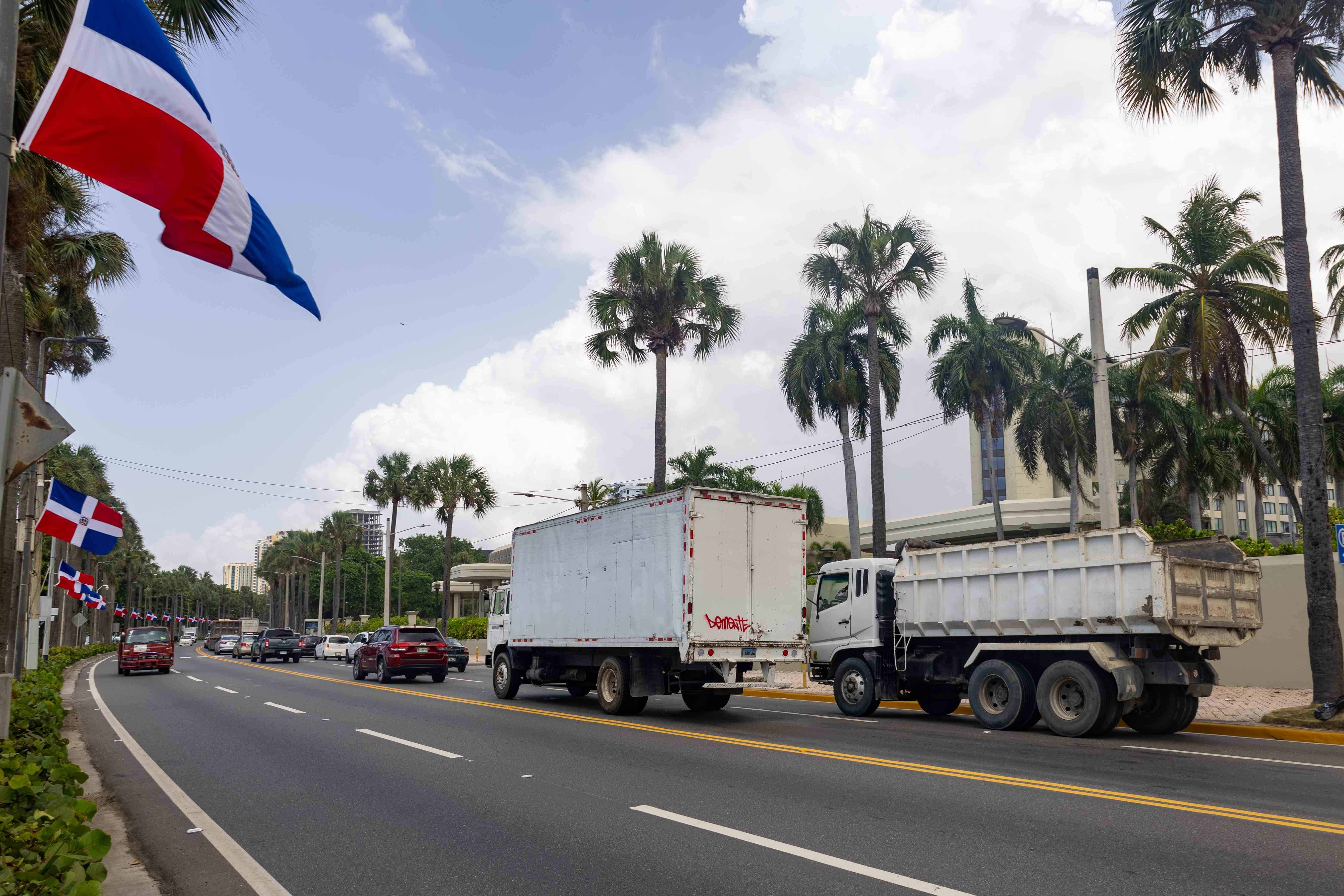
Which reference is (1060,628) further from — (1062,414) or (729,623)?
(1062,414)

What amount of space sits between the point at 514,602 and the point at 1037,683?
10.9 m

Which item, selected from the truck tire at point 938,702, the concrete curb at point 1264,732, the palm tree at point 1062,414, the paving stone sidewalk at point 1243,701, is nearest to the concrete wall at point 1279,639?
the paving stone sidewalk at point 1243,701

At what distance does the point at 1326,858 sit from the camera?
247 inches

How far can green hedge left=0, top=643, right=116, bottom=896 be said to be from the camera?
436 centimetres

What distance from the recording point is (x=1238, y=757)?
37.3 feet

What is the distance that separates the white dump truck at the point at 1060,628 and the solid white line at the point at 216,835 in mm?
10744

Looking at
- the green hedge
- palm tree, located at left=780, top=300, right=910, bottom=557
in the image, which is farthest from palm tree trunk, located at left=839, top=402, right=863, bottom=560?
the green hedge

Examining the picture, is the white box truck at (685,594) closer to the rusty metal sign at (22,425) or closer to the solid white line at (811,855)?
the solid white line at (811,855)

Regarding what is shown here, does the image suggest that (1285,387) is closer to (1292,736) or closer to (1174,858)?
(1292,736)

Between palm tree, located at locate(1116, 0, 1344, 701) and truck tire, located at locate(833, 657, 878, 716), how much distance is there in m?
6.89

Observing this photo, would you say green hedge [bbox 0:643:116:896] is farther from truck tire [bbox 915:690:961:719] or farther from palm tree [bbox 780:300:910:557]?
palm tree [bbox 780:300:910:557]

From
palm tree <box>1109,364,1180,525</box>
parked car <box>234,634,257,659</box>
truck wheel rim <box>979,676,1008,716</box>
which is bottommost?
parked car <box>234,634,257,659</box>

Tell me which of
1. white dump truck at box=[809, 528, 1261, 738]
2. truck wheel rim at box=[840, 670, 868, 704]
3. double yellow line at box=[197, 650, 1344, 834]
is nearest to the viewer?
double yellow line at box=[197, 650, 1344, 834]

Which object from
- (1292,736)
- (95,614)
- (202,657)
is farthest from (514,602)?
(95,614)
